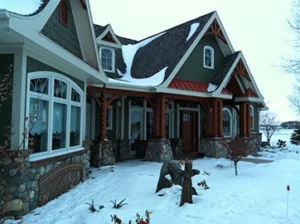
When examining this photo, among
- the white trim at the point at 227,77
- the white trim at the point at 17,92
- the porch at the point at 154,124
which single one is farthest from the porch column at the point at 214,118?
the white trim at the point at 17,92

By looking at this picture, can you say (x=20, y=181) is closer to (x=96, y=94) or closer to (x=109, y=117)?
(x=96, y=94)

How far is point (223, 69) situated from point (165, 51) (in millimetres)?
3067

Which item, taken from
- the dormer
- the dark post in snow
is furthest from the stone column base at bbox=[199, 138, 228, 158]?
the dark post in snow

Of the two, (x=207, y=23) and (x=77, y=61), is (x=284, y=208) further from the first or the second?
(x=207, y=23)

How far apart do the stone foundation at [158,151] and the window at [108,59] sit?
12.6 ft

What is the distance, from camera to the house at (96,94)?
16.5 feet

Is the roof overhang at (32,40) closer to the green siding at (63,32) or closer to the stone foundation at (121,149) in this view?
the green siding at (63,32)

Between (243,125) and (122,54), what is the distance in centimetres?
764

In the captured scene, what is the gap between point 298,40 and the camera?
38.3 ft

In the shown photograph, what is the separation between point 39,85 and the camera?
5738 mm

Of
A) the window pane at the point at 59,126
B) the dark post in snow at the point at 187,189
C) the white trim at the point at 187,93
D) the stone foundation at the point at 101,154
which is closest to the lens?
the dark post in snow at the point at 187,189

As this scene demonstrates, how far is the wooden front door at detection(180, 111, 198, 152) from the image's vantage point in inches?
603

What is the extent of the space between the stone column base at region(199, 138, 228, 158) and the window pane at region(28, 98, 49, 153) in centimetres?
870

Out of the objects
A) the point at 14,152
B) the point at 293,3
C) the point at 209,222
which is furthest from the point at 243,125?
the point at 14,152
